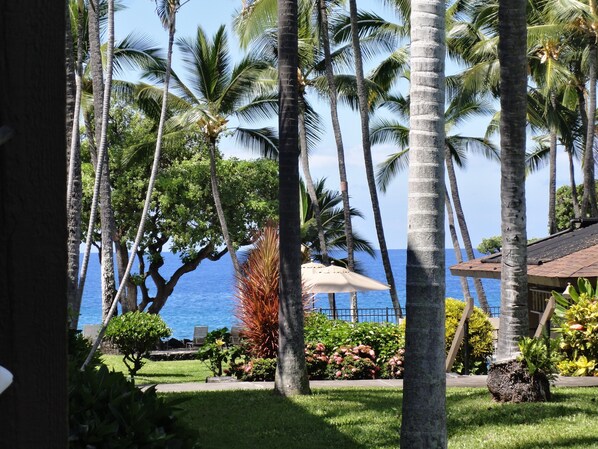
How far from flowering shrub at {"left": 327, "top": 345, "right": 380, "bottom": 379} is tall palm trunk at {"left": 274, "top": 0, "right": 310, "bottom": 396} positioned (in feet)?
10.2

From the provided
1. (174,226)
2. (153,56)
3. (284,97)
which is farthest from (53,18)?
(174,226)

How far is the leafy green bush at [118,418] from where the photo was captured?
3666 mm

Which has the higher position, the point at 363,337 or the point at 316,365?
the point at 363,337

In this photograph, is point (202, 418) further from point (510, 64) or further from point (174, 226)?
point (174, 226)

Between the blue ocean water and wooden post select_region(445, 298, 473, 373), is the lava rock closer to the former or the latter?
wooden post select_region(445, 298, 473, 373)

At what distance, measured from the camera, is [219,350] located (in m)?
16.7

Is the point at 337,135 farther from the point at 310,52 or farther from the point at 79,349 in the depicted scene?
the point at 79,349

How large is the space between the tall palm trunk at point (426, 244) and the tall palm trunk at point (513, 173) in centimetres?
387

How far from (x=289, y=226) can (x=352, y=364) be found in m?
4.33

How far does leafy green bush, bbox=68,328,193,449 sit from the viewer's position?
144 inches

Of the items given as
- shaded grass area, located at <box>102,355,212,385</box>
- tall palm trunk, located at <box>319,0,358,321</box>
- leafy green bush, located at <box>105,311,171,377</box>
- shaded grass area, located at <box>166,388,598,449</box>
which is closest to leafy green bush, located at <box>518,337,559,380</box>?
shaded grass area, located at <box>166,388,598,449</box>

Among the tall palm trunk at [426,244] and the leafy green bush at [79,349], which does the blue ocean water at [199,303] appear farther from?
the tall palm trunk at [426,244]

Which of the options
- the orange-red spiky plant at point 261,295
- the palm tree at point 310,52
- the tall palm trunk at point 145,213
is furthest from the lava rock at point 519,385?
the palm tree at point 310,52

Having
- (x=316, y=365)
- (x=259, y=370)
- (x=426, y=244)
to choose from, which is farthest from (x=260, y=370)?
(x=426, y=244)
